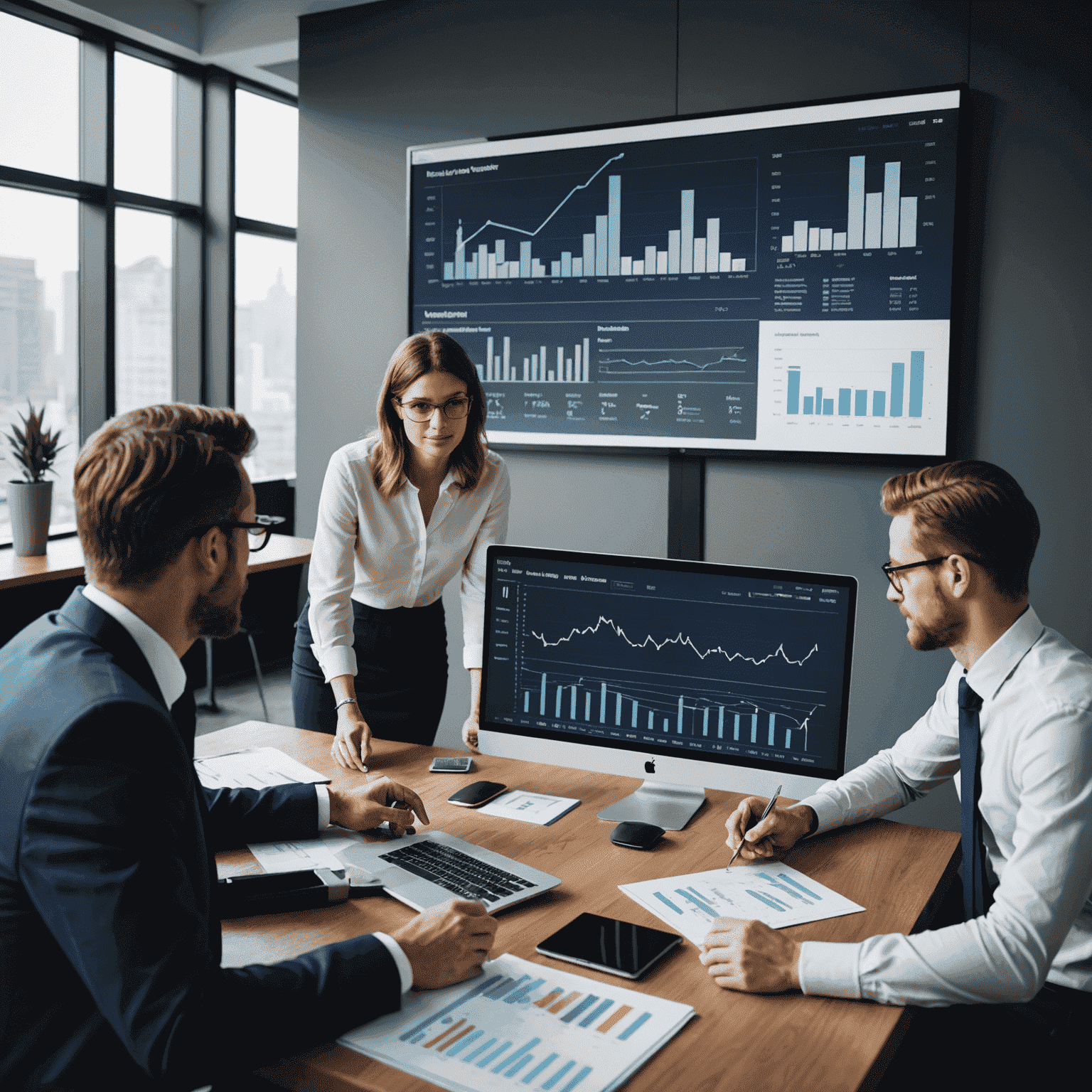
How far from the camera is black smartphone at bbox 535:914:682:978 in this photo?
128 centimetres

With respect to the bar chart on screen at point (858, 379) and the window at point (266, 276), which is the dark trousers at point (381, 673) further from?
the window at point (266, 276)

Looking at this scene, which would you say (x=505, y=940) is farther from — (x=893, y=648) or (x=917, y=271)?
(x=917, y=271)

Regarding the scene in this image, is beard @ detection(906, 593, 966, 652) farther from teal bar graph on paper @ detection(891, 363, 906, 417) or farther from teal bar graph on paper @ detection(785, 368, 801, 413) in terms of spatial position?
teal bar graph on paper @ detection(785, 368, 801, 413)

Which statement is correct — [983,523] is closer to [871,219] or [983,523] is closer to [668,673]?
[668,673]

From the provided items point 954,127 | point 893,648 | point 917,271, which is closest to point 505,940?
point 893,648

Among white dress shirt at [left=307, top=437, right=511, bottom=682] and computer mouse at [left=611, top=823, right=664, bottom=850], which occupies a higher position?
white dress shirt at [left=307, top=437, right=511, bottom=682]

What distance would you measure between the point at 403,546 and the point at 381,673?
320 mm

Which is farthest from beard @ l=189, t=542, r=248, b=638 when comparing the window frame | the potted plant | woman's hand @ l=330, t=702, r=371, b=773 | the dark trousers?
the window frame

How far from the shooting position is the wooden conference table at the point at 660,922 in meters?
→ 1.10

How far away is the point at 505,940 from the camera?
136 centimetres

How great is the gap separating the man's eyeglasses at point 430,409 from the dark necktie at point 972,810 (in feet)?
4.20

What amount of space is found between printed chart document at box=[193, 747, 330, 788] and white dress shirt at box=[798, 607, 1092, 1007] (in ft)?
3.43

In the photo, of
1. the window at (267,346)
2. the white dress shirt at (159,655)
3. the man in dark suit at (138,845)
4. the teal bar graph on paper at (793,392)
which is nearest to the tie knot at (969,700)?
the man in dark suit at (138,845)

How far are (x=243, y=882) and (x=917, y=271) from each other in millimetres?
2517
